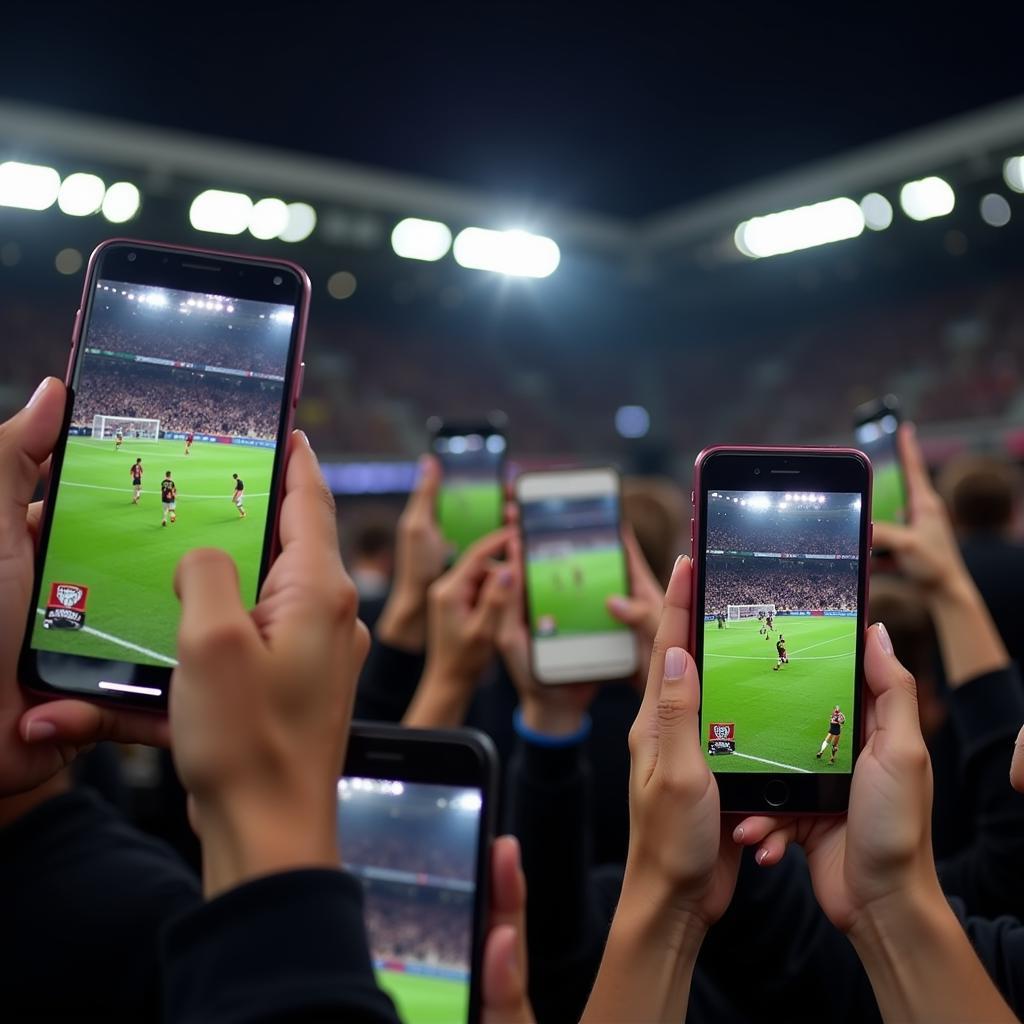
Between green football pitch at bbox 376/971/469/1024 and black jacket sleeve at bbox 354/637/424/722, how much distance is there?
2.54 feet

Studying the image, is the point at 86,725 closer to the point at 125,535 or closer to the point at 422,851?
the point at 125,535

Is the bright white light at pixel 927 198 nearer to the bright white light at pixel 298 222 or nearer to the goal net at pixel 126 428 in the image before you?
the bright white light at pixel 298 222

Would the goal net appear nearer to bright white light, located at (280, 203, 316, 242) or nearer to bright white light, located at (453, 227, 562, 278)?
bright white light, located at (280, 203, 316, 242)

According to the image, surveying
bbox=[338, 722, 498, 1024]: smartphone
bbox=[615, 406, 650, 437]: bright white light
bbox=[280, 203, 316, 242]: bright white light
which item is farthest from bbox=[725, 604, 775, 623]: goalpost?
bbox=[615, 406, 650, 437]: bright white light

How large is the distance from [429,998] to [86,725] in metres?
0.39

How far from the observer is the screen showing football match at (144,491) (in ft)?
2.25

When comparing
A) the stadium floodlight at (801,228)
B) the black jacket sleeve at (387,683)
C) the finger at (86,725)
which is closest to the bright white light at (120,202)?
the stadium floodlight at (801,228)

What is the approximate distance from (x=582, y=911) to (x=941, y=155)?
26.4ft

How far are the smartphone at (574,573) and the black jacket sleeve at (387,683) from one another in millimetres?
428

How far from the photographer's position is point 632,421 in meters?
12.7

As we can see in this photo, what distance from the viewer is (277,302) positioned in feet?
2.54

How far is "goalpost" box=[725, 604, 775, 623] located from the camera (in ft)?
1.97

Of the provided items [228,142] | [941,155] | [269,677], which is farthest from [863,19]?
[269,677]

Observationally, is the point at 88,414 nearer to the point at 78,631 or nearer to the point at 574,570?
the point at 78,631
